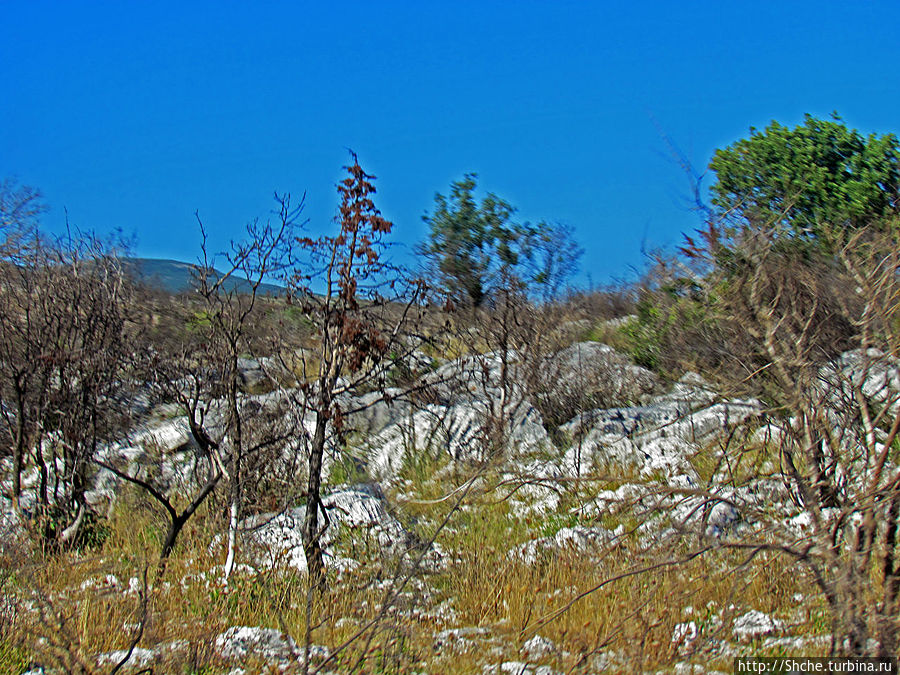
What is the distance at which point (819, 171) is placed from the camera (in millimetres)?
14328

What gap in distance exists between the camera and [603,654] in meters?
5.06

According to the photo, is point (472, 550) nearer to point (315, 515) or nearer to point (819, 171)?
point (315, 515)

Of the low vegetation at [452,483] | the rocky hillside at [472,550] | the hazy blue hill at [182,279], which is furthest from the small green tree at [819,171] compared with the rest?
the hazy blue hill at [182,279]

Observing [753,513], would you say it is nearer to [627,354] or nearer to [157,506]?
[157,506]

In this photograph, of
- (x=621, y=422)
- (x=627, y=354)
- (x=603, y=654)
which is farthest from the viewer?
(x=627, y=354)

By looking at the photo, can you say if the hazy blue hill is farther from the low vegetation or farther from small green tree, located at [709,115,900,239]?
small green tree, located at [709,115,900,239]

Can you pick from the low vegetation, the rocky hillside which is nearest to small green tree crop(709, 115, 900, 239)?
the low vegetation

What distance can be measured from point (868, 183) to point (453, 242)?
22.9 ft

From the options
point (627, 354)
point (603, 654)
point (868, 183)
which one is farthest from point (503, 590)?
point (868, 183)

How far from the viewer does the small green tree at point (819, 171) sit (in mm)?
14125

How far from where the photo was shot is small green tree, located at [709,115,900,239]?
14.1 m

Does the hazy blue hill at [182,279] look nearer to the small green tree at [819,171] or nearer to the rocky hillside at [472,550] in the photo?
the rocky hillside at [472,550]

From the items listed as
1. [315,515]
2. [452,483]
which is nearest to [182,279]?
[452,483]

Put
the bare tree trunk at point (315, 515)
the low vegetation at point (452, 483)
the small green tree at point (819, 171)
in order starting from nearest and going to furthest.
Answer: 1. the low vegetation at point (452, 483)
2. the bare tree trunk at point (315, 515)
3. the small green tree at point (819, 171)
